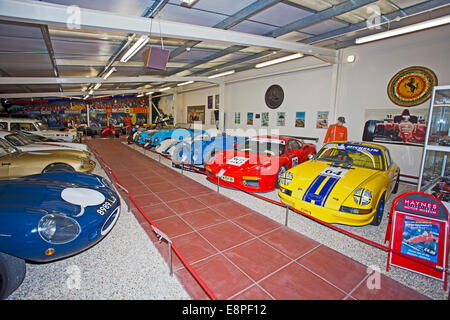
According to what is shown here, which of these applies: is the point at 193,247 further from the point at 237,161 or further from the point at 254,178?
the point at 237,161

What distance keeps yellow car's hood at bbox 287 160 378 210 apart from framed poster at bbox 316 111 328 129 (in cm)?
462

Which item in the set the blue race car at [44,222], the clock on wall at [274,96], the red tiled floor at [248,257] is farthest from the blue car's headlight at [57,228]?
the clock on wall at [274,96]

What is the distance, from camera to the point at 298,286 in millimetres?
2186

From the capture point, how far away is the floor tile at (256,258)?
238 cm

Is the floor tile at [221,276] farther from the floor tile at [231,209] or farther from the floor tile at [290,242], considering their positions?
the floor tile at [231,209]

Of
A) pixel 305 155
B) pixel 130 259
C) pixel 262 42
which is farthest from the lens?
pixel 305 155

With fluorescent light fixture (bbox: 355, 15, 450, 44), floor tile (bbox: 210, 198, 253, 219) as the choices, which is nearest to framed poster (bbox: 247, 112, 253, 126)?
fluorescent light fixture (bbox: 355, 15, 450, 44)

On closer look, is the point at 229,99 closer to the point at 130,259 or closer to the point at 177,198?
the point at 177,198

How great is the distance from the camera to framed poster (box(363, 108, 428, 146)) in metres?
5.82

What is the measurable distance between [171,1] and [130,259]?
15.2 feet

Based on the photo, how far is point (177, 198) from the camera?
4.44 metres

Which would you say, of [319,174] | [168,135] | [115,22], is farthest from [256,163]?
[168,135]
